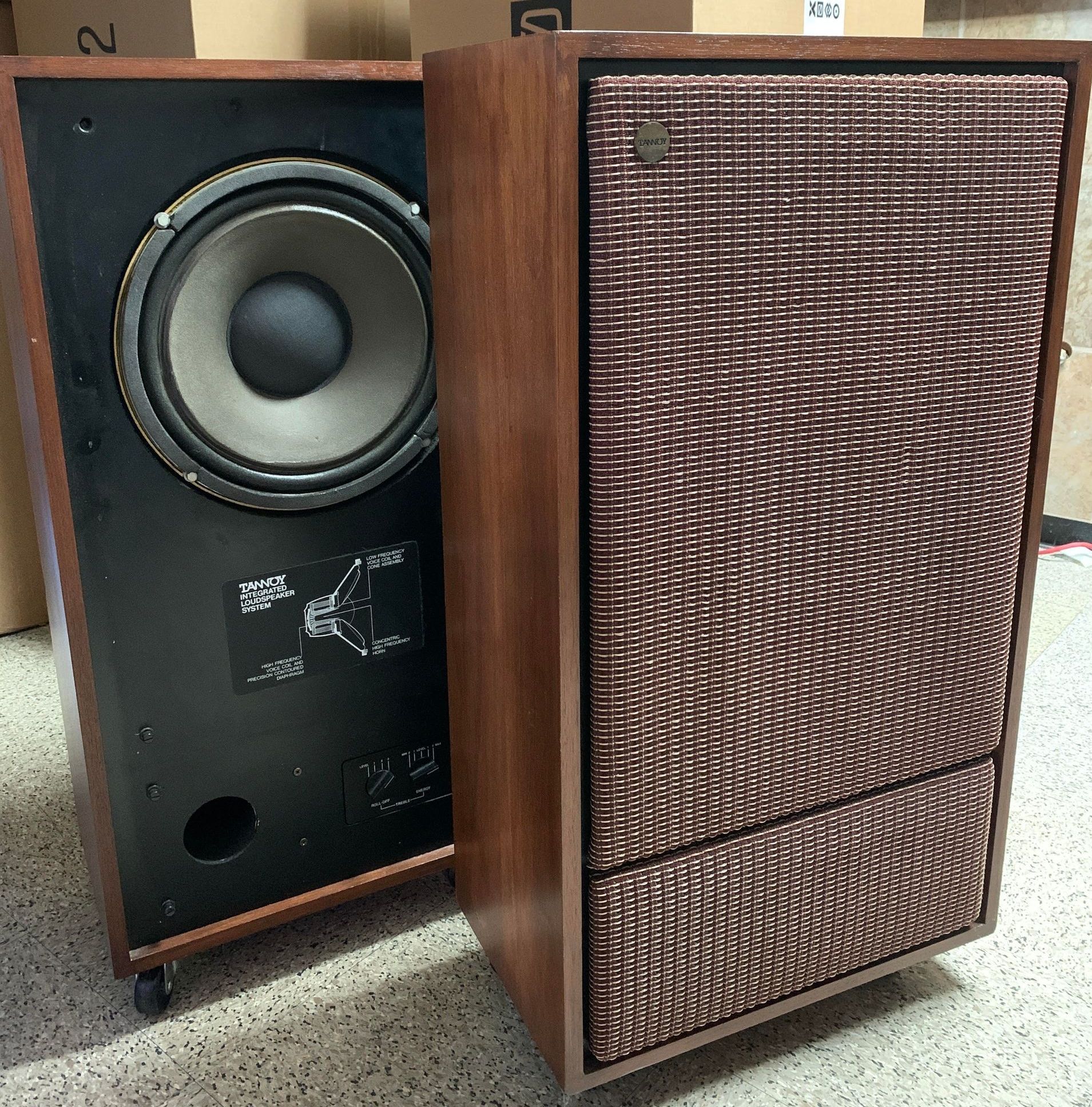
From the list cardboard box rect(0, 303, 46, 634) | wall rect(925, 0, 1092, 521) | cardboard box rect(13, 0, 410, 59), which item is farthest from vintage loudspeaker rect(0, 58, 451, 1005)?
wall rect(925, 0, 1092, 521)

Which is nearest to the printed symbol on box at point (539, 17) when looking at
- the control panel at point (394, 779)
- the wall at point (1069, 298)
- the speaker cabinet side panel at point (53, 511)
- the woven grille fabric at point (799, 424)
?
the woven grille fabric at point (799, 424)

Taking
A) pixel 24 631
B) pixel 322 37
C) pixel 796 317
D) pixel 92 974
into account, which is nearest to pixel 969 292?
pixel 796 317

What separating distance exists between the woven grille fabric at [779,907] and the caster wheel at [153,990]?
0.36 meters

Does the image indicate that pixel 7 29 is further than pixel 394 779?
Yes

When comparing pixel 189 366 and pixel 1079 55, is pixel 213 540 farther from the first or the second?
pixel 1079 55

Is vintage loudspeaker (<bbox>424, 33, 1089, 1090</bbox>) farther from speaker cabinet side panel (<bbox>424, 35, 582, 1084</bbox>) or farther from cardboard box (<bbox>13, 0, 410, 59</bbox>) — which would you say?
cardboard box (<bbox>13, 0, 410, 59</bbox>)

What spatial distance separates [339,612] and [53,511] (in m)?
0.23

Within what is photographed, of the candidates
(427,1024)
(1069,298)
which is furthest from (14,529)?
(1069,298)

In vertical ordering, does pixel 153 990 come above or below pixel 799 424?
below

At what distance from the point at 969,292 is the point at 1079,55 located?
0.53ft

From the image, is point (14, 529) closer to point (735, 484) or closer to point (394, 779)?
point (394, 779)

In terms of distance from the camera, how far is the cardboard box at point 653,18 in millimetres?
730

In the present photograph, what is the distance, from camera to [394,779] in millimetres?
976

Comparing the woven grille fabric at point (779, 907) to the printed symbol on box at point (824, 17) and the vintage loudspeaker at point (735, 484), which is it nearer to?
the vintage loudspeaker at point (735, 484)
